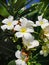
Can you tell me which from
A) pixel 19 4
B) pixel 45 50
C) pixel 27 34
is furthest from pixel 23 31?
pixel 19 4

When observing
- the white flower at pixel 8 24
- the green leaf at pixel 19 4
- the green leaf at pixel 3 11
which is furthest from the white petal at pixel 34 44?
the green leaf at pixel 19 4

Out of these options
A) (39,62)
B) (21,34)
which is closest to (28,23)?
(21,34)

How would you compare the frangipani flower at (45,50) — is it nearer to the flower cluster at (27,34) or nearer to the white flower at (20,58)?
the flower cluster at (27,34)

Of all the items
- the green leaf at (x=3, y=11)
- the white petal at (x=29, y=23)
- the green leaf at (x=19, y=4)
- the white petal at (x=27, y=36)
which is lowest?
the white petal at (x=27, y=36)

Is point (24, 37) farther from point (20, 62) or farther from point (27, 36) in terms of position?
point (20, 62)

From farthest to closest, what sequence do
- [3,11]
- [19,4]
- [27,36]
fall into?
[19,4] < [3,11] < [27,36]

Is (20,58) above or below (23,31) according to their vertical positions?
below

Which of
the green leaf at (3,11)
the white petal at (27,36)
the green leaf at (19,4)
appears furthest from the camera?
the green leaf at (19,4)

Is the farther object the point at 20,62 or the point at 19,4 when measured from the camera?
the point at 19,4

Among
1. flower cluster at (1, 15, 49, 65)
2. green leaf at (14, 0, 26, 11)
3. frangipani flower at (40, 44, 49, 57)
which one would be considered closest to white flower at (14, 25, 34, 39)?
flower cluster at (1, 15, 49, 65)
